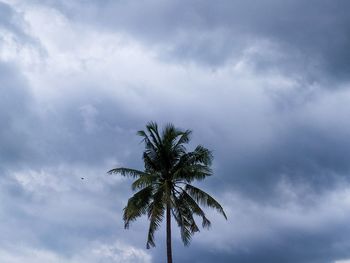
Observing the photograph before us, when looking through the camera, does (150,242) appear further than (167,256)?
Yes

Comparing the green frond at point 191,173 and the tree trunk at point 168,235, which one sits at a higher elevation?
the green frond at point 191,173

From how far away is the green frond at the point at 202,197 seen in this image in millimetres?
41969

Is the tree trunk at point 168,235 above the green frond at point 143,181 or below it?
below

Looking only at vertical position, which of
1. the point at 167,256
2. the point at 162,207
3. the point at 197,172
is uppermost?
the point at 197,172

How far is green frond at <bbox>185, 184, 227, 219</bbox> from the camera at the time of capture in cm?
4197

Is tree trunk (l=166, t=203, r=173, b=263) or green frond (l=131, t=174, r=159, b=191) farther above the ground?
green frond (l=131, t=174, r=159, b=191)

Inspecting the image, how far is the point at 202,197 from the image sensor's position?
4219 centimetres

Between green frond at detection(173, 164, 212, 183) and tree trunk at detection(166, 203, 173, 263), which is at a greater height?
green frond at detection(173, 164, 212, 183)

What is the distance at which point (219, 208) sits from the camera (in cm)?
4194

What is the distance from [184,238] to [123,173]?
726cm

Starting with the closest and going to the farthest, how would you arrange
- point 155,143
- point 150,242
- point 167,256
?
point 167,256
point 150,242
point 155,143

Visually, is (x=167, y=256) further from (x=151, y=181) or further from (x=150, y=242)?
(x=151, y=181)

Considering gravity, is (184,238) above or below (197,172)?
below

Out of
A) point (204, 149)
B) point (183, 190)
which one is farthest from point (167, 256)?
point (204, 149)
